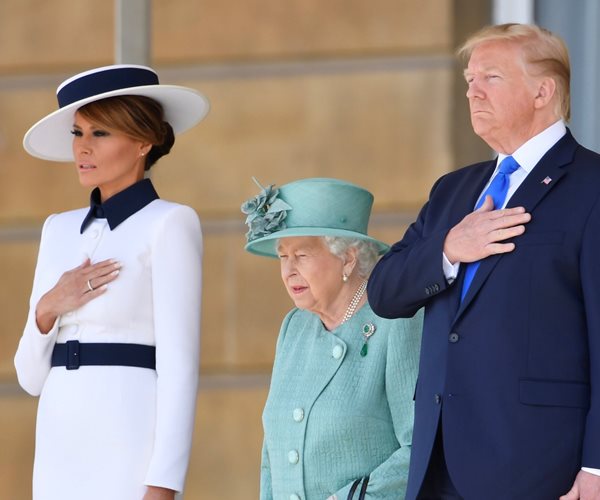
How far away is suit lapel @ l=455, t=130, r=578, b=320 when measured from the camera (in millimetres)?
2709

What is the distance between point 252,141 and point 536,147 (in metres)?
2.62

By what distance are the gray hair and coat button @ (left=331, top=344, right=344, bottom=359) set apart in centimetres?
22

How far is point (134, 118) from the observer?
3465mm

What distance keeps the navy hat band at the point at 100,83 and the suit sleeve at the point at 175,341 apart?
376 millimetres

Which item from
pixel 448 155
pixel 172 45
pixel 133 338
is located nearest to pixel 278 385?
pixel 133 338

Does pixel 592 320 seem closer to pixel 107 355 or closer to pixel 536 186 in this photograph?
pixel 536 186

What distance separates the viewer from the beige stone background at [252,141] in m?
5.20

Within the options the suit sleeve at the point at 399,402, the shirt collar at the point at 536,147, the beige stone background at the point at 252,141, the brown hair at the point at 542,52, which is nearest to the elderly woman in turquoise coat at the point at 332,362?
the suit sleeve at the point at 399,402

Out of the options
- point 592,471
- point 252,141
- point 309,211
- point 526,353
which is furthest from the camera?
point 252,141

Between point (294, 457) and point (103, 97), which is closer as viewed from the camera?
point (294, 457)

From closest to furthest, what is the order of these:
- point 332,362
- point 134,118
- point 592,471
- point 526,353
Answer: point 592,471 → point 526,353 → point 332,362 → point 134,118

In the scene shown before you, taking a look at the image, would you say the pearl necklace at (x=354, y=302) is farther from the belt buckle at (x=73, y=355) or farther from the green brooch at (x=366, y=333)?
the belt buckle at (x=73, y=355)

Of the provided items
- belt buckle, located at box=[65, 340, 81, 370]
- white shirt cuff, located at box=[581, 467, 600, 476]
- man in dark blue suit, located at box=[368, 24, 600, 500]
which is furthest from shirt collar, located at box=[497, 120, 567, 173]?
belt buckle, located at box=[65, 340, 81, 370]

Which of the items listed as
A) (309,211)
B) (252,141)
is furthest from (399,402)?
(252,141)
